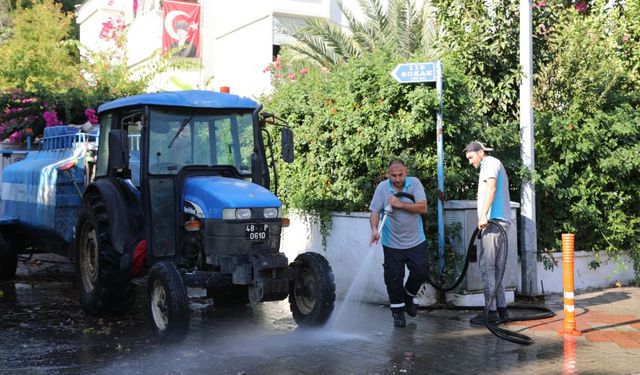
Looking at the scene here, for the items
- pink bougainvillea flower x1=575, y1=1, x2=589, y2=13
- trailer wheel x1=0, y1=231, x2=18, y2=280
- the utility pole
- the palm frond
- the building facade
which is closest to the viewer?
the utility pole

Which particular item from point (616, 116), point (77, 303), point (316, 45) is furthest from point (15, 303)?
point (316, 45)

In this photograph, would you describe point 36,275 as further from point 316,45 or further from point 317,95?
point 316,45

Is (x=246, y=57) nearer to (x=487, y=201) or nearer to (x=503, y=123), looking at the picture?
(x=503, y=123)

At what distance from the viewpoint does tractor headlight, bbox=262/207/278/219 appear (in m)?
7.45

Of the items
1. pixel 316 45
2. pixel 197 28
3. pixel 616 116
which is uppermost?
pixel 197 28

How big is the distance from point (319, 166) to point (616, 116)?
426 cm

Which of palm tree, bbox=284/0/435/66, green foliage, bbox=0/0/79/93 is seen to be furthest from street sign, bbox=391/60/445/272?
green foliage, bbox=0/0/79/93

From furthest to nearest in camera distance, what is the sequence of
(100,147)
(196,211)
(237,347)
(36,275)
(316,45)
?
(316,45) → (36,275) → (100,147) → (196,211) → (237,347)

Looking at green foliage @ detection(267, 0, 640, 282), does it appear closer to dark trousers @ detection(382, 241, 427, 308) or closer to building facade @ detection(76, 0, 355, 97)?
dark trousers @ detection(382, 241, 427, 308)

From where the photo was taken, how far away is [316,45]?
17.5m

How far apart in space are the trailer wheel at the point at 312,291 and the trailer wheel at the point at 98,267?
1.95 metres

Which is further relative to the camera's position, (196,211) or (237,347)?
(196,211)

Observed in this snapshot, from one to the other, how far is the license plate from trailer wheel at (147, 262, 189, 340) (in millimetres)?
811

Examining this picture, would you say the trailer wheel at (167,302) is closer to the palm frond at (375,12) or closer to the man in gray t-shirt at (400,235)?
the man in gray t-shirt at (400,235)
